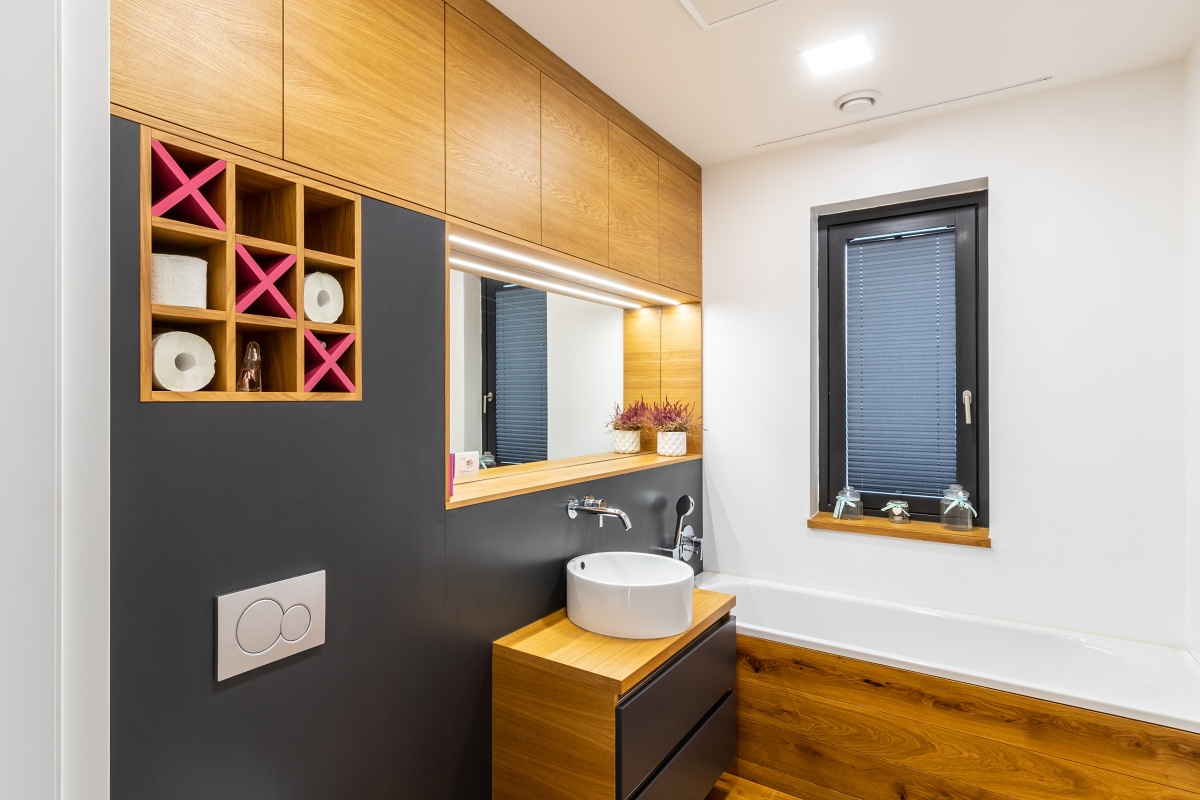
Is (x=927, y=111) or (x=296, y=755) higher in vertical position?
(x=927, y=111)

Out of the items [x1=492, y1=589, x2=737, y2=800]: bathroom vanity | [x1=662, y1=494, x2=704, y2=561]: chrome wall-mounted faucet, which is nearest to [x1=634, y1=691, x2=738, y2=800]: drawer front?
[x1=492, y1=589, x2=737, y2=800]: bathroom vanity

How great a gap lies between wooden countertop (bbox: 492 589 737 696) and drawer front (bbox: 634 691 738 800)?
31 centimetres

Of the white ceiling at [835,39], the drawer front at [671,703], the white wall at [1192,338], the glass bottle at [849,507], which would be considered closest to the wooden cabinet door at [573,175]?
the white ceiling at [835,39]

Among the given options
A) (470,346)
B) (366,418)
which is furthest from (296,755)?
(470,346)

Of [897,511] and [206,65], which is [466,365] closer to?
[206,65]

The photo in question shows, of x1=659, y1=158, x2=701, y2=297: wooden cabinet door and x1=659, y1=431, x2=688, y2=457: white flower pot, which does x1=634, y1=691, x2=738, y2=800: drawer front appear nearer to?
x1=659, y1=431, x2=688, y2=457: white flower pot

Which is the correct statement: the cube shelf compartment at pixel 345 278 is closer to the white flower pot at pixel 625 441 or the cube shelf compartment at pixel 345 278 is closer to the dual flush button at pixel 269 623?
the dual flush button at pixel 269 623

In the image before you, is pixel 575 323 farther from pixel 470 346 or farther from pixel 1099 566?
pixel 1099 566

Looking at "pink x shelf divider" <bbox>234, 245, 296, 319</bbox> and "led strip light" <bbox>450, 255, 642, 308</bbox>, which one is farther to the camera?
"led strip light" <bbox>450, 255, 642, 308</bbox>

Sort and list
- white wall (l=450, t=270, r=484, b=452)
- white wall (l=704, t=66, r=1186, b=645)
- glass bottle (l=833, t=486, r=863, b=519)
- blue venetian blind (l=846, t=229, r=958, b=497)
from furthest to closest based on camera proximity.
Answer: glass bottle (l=833, t=486, r=863, b=519) < blue venetian blind (l=846, t=229, r=958, b=497) < white wall (l=704, t=66, r=1186, b=645) < white wall (l=450, t=270, r=484, b=452)

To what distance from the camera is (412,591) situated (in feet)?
5.20

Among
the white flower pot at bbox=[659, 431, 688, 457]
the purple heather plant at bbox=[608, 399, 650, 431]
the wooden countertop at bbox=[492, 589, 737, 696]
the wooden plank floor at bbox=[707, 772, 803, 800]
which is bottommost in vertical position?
the wooden plank floor at bbox=[707, 772, 803, 800]

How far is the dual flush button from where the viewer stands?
1209 mm

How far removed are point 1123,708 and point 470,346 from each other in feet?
7.15
